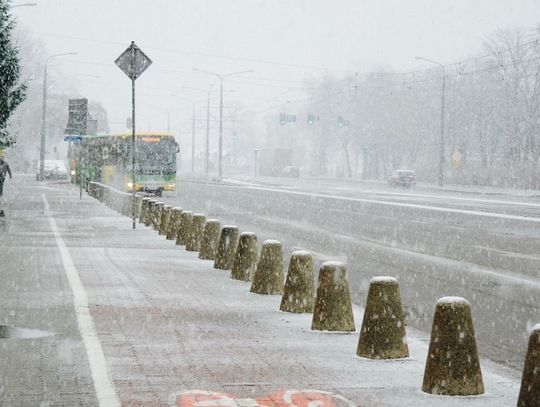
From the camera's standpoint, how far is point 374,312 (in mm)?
8234

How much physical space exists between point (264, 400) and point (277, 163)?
11400 cm

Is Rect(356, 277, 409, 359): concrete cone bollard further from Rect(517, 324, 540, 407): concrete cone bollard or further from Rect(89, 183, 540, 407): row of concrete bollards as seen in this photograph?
Rect(517, 324, 540, 407): concrete cone bollard

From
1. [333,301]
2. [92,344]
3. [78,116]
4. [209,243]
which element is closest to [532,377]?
[333,301]

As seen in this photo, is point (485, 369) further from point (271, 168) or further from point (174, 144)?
point (271, 168)

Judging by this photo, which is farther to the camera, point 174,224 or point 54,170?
point 54,170

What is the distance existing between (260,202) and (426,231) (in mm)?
17146

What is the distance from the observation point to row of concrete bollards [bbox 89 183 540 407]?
22.8ft

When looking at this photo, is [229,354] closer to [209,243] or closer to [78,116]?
[209,243]

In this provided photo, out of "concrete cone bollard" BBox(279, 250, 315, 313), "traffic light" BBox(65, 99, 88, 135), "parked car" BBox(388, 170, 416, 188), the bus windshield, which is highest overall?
"traffic light" BBox(65, 99, 88, 135)

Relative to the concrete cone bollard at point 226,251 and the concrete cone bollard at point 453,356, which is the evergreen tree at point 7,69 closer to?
the concrete cone bollard at point 226,251

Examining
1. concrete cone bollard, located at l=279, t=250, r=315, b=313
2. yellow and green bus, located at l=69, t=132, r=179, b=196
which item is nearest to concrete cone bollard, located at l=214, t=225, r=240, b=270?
concrete cone bollard, located at l=279, t=250, r=315, b=313

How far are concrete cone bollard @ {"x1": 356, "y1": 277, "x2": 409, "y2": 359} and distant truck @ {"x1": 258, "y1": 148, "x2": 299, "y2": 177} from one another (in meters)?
106

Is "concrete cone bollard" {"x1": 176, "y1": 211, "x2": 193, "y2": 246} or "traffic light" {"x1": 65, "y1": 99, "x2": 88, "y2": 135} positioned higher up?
"traffic light" {"x1": 65, "y1": 99, "x2": 88, "y2": 135}

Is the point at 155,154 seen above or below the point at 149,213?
above
